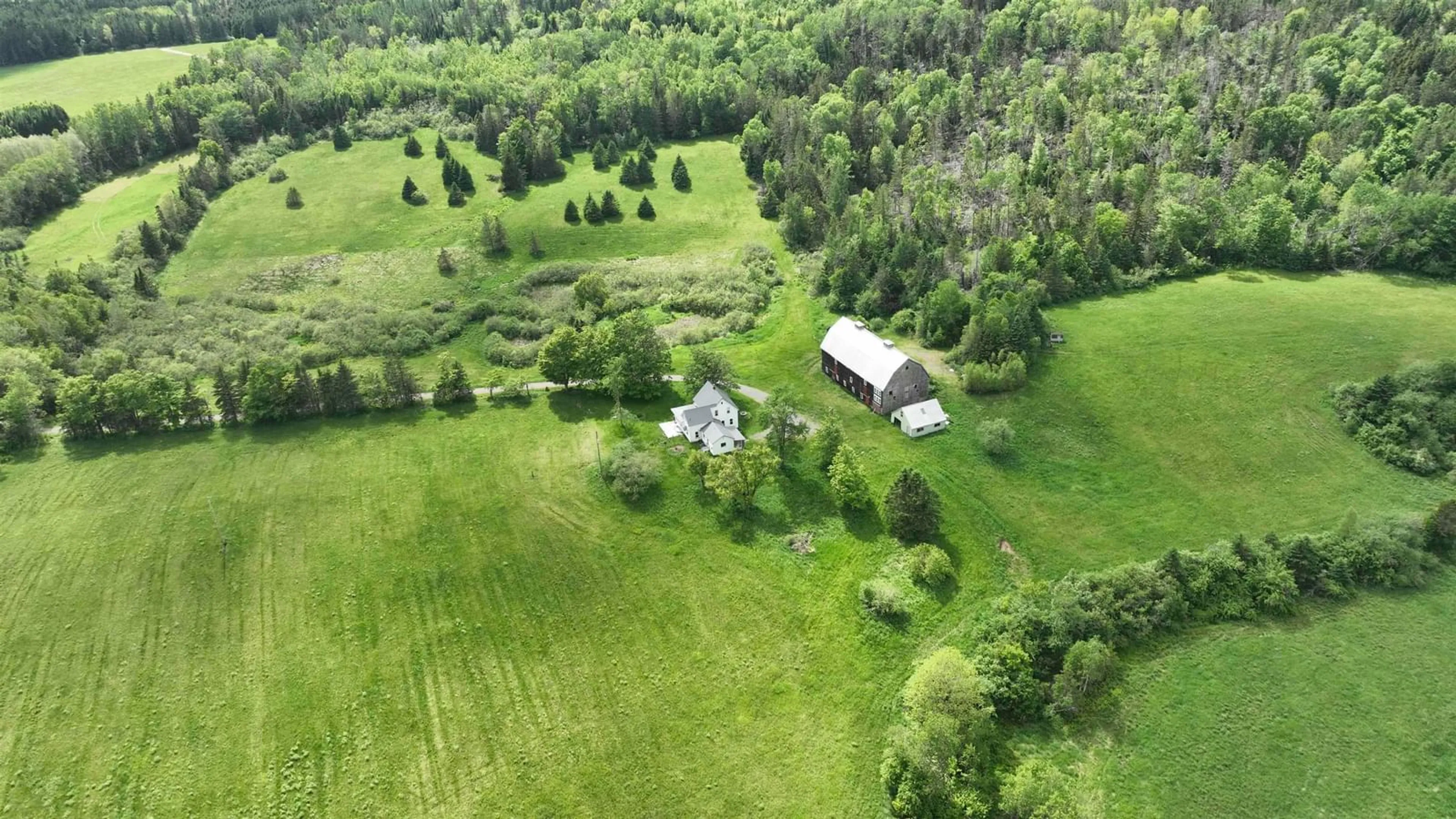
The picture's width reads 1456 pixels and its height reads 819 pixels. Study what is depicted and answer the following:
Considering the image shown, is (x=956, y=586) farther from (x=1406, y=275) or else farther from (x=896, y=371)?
(x=1406, y=275)

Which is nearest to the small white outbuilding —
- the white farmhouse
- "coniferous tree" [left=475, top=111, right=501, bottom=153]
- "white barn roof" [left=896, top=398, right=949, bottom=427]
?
Answer: "white barn roof" [left=896, top=398, right=949, bottom=427]

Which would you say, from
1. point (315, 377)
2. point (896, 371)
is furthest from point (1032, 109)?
point (315, 377)

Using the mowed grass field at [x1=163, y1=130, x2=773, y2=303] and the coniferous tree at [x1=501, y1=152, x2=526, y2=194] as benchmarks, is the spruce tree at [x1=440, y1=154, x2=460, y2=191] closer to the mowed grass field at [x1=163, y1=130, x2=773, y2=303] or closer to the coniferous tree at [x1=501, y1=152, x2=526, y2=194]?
the mowed grass field at [x1=163, y1=130, x2=773, y2=303]

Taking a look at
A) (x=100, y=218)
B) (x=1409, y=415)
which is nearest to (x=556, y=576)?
(x=1409, y=415)

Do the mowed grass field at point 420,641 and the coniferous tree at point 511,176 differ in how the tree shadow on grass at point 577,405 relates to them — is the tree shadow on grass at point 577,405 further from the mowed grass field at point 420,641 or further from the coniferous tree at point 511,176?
the coniferous tree at point 511,176

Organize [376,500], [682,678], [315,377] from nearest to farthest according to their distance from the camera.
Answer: [682,678]
[376,500]
[315,377]

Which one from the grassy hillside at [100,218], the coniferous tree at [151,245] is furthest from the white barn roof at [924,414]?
the grassy hillside at [100,218]
